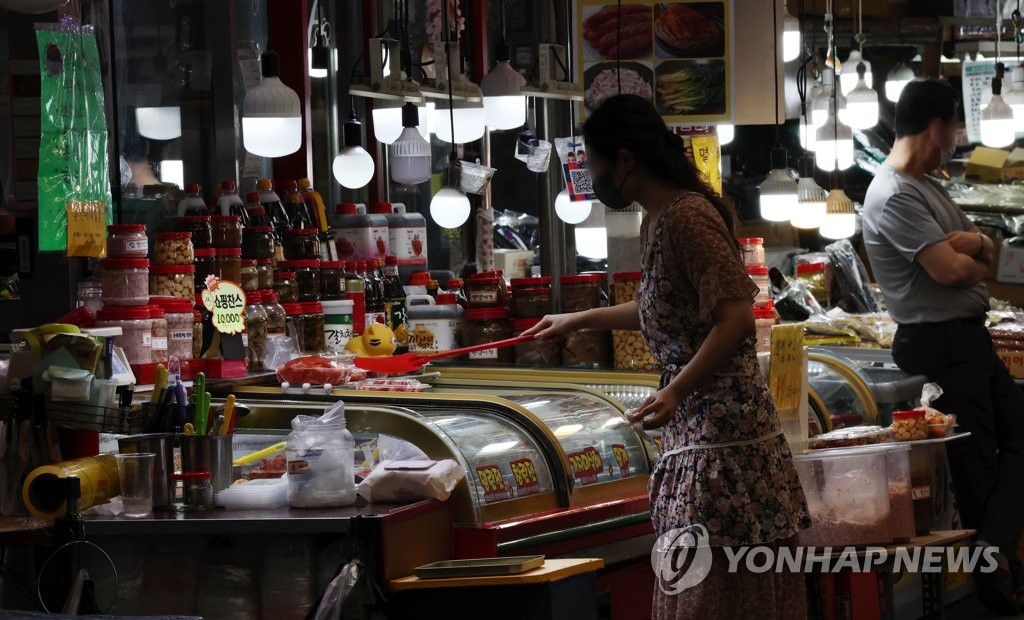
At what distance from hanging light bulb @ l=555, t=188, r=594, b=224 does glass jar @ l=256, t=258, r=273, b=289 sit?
1.73 meters

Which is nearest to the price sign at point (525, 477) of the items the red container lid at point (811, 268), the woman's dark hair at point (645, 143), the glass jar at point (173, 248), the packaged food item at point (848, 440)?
the woman's dark hair at point (645, 143)

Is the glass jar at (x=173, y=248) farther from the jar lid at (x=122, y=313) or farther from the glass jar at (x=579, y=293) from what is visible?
the glass jar at (x=579, y=293)

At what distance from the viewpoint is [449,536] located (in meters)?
3.37

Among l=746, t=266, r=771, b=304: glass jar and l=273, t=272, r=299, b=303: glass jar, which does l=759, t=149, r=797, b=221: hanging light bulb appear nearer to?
l=746, t=266, r=771, b=304: glass jar

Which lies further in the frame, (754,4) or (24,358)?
(754,4)

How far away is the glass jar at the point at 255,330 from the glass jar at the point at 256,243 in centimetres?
21

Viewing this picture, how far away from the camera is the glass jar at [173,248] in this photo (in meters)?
4.22

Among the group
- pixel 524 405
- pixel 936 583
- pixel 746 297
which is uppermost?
pixel 746 297

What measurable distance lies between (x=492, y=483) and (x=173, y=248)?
4.68 feet

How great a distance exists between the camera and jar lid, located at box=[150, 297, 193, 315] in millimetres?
4094

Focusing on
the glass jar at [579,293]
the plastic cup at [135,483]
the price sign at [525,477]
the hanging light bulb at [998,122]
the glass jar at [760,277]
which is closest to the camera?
the plastic cup at [135,483]

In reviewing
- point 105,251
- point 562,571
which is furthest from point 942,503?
point 105,251

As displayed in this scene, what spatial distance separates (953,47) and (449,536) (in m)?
9.91

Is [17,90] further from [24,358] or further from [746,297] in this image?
[746,297]
